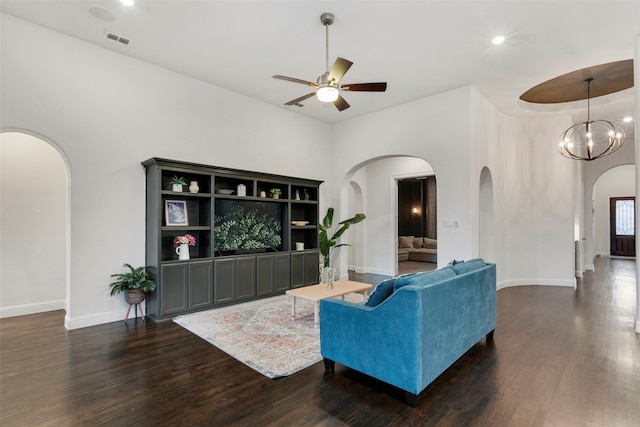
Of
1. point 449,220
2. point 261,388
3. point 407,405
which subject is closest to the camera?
point 407,405

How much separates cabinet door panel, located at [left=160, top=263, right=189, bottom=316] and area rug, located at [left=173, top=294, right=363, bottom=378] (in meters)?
0.16

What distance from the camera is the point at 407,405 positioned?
2363 mm

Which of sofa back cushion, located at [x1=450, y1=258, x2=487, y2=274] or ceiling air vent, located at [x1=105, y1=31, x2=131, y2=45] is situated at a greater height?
ceiling air vent, located at [x1=105, y1=31, x2=131, y2=45]

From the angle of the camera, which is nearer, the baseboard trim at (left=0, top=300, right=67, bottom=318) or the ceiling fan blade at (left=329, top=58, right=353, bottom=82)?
the ceiling fan blade at (left=329, top=58, right=353, bottom=82)

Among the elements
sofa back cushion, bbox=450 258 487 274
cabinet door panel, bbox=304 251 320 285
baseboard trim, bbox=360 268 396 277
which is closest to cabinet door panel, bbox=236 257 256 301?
cabinet door panel, bbox=304 251 320 285

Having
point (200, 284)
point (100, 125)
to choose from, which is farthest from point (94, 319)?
point (100, 125)

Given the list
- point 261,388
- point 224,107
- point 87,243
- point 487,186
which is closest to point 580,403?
point 261,388

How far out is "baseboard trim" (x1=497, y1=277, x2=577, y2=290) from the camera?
6551 millimetres

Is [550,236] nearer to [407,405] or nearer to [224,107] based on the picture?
[407,405]

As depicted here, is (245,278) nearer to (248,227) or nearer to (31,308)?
(248,227)

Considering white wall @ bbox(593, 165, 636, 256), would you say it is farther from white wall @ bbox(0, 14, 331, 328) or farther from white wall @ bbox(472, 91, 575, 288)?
white wall @ bbox(0, 14, 331, 328)

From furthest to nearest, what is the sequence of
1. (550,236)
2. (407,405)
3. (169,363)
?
(550,236)
(169,363)
(407,405)

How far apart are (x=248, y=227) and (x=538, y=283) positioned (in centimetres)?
628

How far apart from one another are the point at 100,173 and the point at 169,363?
2775 mm
